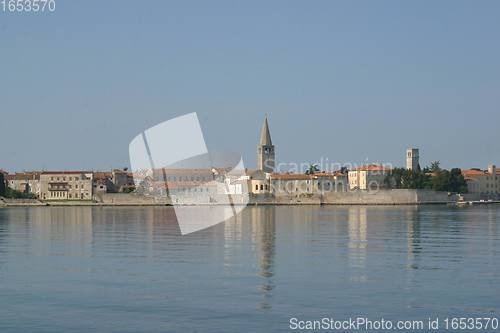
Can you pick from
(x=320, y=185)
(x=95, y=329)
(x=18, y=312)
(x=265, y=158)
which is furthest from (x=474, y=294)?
(x=265, y=158)

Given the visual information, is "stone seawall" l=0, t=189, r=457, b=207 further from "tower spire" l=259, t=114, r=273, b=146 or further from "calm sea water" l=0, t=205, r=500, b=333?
"calm sea water" l=0, t=205, r=500, b=333

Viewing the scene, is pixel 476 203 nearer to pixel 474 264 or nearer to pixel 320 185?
pixel 320 185

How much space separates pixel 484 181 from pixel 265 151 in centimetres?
3118

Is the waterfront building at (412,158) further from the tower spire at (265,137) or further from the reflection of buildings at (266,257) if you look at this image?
the reflection of buildings at (266,257)

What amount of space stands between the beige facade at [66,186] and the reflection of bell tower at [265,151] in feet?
80.0

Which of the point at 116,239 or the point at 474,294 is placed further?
the point at 116,239

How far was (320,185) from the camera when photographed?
368 ft

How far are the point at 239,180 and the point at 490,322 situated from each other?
326 feet

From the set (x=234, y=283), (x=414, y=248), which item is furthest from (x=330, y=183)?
(x=234, y=283)

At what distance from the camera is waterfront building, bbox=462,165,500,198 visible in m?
116

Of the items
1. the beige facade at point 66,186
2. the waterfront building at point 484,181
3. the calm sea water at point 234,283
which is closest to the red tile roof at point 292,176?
the waterfront building at point 484,181

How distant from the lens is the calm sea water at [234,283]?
14.5m

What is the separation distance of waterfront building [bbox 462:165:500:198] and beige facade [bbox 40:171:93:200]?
168ft

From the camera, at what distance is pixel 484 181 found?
117188 mm
